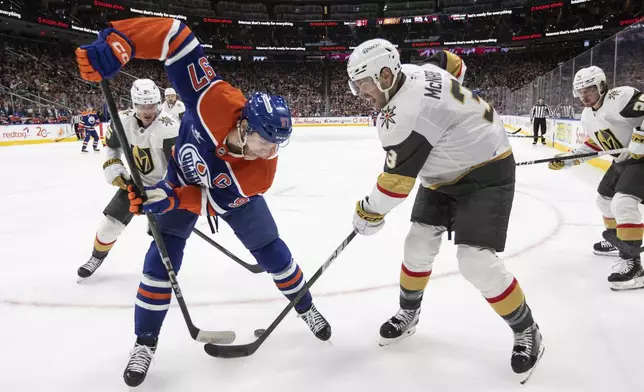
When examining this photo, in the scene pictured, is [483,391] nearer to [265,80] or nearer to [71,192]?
[71,192]

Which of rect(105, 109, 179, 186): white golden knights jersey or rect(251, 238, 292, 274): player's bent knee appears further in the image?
rect(105, 109, 179, 186): white golden knights jersey

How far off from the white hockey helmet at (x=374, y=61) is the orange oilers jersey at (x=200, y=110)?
0.48m

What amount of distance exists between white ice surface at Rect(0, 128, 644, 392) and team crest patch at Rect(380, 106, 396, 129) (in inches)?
40.7

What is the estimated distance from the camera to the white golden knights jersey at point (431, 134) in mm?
1693

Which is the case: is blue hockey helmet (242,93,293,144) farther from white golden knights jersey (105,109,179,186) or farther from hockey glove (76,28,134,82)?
white golden knights jersey (105,109,179,186)

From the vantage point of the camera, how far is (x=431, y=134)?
171 centimetres

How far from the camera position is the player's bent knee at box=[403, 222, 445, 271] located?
6.86 ft

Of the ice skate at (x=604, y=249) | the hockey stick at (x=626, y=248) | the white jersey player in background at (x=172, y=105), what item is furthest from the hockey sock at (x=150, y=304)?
the white jersey player in background at (x=172, y=105)

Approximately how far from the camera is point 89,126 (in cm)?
1079

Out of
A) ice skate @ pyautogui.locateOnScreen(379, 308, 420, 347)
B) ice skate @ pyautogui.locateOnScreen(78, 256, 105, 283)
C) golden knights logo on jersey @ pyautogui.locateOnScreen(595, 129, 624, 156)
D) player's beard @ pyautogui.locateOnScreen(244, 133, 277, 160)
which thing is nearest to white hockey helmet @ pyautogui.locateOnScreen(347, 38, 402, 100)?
player's beard @ pyautogui.locateOnScreen(244, 133, 277, 160)

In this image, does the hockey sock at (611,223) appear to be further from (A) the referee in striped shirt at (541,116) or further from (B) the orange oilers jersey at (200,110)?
(A) the referee in striped shirt at (541,116)

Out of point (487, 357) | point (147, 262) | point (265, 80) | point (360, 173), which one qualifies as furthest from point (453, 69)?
point (265, 80)

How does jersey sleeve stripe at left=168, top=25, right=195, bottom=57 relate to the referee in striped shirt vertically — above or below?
above

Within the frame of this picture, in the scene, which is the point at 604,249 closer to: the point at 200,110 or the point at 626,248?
the point at 626,248
